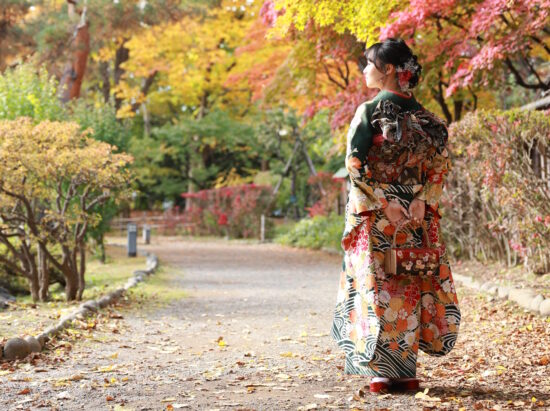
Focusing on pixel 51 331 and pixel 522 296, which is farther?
pixel 522 296

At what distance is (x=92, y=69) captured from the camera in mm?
26297

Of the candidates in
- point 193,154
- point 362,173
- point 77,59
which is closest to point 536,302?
point 362,173

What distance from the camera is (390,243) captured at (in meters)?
4.05

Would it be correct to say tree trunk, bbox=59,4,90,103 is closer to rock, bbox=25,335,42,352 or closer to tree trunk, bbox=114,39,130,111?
tree trunk, bbox=114,39,130,111

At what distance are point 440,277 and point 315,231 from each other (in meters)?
16.3

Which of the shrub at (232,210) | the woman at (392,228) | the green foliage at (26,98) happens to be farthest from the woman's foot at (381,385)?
the shrub at (232,210)

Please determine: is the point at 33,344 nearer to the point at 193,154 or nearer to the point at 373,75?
the point at 373,75

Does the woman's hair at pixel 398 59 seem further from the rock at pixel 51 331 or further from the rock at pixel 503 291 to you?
the rock at pixel 503 291

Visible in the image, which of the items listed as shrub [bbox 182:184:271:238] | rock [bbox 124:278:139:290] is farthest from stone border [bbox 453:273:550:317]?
shrub [bbox 182:184:271:238]

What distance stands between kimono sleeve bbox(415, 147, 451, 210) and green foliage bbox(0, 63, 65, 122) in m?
9.58

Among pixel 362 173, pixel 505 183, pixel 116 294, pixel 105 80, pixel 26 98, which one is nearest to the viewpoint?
pixel 362 173

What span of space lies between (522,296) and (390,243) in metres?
3.87

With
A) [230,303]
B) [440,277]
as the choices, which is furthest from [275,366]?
[230,303]

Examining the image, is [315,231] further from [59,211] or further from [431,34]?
[59,211]
